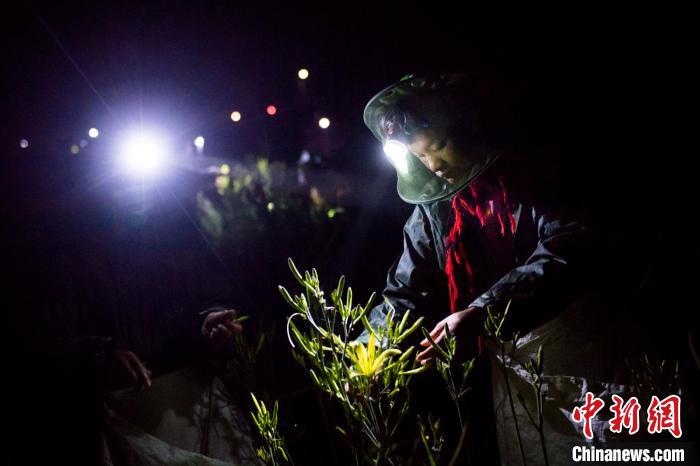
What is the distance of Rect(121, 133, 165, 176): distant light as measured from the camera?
3472 mm

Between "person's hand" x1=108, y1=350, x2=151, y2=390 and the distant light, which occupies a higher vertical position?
the distant light

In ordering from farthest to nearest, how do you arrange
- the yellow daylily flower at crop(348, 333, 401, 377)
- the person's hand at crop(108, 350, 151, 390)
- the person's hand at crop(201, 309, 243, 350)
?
the person's hand at crop(201, 309, 243, 350) → the person's hand at crop(108, 350, 151, 390) → the yellow daylily flower at crop(348, 333, 401, 377)

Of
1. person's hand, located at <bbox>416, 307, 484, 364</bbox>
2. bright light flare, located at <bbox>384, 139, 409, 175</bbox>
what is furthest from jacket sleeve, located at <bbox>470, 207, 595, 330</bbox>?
bright light flare, located at <bbox>384, 139, 409, 175</bbox>

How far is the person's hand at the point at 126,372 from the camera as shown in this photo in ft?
5.89

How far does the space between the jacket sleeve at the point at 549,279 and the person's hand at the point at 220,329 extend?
1259mm

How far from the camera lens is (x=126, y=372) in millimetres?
1801

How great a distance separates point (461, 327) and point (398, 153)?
3.61 feet

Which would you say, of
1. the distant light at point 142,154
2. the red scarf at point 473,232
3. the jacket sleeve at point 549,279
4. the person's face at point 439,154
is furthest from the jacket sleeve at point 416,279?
the distant light at point 142,154

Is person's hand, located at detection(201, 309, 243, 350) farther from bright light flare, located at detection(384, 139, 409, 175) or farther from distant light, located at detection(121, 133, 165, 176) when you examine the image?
distant light, located at detection(121, 133, 165, 176)

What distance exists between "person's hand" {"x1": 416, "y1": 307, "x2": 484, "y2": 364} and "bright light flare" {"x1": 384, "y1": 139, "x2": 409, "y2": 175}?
3.29 feet

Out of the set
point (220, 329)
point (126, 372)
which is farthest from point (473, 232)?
point (126, 372)

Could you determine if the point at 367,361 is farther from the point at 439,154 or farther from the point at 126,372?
the point at 126,372

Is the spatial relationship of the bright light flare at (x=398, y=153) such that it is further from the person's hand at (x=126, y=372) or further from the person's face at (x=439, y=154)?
the person's hand at (x=126, y=372)

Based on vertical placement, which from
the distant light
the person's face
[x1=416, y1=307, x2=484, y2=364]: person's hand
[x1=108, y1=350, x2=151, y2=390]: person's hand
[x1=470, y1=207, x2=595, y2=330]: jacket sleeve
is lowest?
[x1=108, y1=350, x2=151, y2=390]: person's hand
